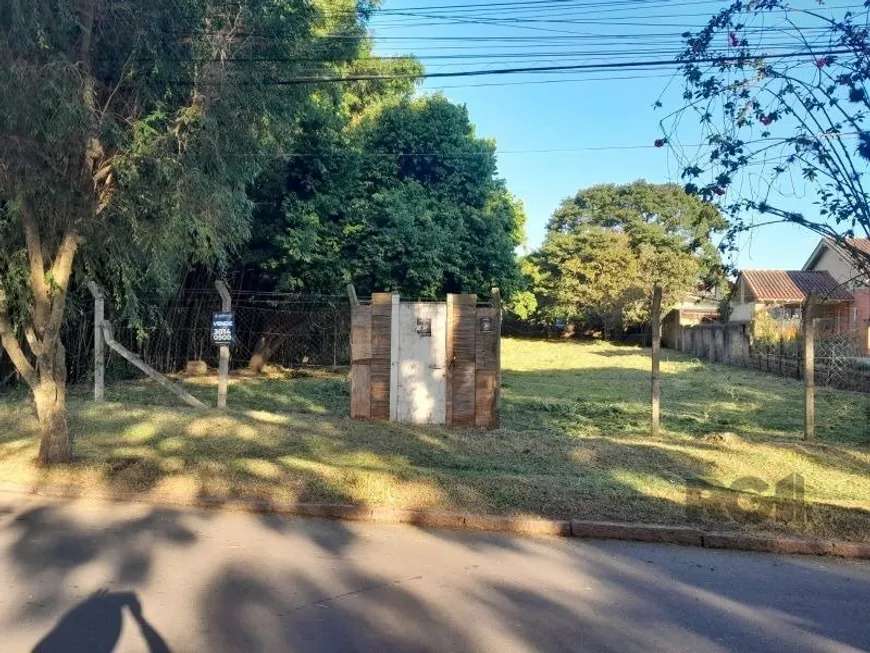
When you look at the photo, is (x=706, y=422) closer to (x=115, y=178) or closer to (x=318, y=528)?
(x=318, y=528)

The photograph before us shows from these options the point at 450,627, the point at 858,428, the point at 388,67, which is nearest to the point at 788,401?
the point at 858,428

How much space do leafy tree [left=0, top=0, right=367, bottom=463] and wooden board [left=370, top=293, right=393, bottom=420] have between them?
9.37 feet

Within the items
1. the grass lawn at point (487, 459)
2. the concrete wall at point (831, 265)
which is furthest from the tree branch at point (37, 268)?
the concrete wall at point (831, 265)

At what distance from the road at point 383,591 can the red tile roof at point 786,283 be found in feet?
115

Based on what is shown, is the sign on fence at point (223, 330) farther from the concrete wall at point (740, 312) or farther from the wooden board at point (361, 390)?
the concrete wall at point (740, 312)

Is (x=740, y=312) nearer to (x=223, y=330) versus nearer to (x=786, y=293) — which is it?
(x=786, y=293)

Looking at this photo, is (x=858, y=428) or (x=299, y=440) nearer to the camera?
(x=299, y=440)

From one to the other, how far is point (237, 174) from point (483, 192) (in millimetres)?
14536

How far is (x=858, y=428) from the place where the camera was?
12.1 m

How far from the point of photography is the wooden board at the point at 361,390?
11.0 m

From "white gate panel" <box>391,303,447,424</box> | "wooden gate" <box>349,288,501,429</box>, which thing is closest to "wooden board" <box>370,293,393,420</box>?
"wooden gate" <box>349,288,501,429</box>

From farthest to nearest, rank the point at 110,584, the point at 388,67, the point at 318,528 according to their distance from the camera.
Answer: the point at 388,67
the point at 318,528
the point at 110,584

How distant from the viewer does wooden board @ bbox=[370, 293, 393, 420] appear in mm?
11008

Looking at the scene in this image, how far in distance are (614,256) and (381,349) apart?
39.0 m
